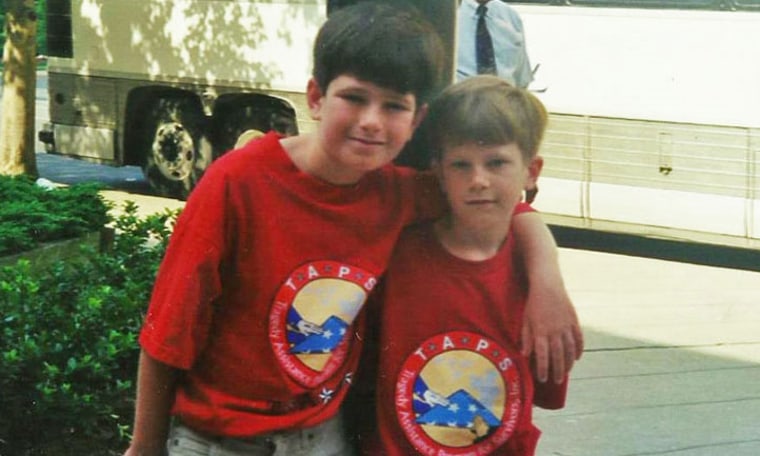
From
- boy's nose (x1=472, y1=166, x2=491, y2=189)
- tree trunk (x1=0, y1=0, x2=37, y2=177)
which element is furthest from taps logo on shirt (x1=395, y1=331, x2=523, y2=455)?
tree trunk (x1=0, y1=0, x2=37, y2=177)

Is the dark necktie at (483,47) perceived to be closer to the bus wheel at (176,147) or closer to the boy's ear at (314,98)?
the boy's ear at (314,98)

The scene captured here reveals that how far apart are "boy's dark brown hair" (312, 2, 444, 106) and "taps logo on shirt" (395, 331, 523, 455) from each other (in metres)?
0.39

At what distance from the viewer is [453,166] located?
2.39m

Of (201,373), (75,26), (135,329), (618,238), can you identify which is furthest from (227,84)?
(201,373)

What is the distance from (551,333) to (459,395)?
17 centimetres

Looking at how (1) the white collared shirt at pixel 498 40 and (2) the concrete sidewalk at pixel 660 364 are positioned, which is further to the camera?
(1) the white collared shirt at pixel 498 40

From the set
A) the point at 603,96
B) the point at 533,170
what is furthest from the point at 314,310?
the point at 603,96

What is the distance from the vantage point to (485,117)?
234 cm

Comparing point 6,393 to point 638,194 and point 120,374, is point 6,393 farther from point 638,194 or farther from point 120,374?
point 638,194

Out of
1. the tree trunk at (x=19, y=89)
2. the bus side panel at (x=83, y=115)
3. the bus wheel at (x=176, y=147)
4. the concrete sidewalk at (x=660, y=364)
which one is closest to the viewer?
the concrete sidewalk at (x=660, y=364)

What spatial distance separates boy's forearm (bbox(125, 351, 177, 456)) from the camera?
2477mm

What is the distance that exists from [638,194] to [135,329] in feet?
22.6

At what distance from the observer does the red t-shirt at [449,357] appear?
2.36m

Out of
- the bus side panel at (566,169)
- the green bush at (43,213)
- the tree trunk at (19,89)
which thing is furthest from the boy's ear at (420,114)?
the tree trunk at (19,89)
